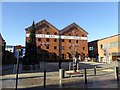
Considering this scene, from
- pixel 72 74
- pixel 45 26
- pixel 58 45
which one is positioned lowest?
pixel 72 74

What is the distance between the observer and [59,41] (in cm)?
6288

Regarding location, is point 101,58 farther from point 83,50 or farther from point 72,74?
point 72,74

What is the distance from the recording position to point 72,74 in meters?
18.4

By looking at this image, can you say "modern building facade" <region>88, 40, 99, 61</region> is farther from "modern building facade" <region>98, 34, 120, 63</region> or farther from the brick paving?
the brick paving

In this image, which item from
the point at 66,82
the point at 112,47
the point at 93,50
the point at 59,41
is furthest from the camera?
the point at 93,50

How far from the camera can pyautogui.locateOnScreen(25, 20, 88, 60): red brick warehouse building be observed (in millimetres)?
60719

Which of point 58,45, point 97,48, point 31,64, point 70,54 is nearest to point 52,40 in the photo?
point 58,45

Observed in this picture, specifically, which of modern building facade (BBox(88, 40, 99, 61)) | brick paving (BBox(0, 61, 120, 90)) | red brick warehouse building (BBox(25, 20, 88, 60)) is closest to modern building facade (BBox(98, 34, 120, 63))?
modern building facade (BBox(88, 40, 99, 61))

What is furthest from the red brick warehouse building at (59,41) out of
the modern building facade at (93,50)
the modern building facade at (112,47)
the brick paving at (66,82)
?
the brick paving at (66,82)

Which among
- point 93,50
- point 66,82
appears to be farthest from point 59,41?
point 66,82

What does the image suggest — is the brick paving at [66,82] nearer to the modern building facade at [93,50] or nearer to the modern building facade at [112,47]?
the modern building facade at [112,47]

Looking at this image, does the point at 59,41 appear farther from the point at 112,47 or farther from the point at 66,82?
the point at 66,82

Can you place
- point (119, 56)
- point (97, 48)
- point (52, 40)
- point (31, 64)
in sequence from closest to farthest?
point (31, 64) → point (119, 56) → point (52, 40) → point (97, 48)

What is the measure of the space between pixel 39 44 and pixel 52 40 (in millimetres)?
4542
